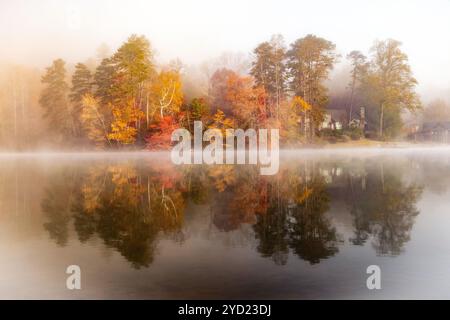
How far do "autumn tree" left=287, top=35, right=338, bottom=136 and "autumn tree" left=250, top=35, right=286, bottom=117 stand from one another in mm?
1055

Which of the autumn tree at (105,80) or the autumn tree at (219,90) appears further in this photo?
the autumn tree at (105,80)

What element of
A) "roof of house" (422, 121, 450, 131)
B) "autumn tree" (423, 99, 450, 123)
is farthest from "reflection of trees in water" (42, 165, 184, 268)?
"autumn tree" (423, 99, 450, 123)

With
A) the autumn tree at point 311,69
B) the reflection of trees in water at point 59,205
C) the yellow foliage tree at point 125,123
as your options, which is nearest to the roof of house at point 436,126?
the autumn tree at point 311,69

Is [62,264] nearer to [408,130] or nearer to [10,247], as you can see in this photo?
[10,247]

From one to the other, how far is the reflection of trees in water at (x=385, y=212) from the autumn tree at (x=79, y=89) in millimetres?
31067

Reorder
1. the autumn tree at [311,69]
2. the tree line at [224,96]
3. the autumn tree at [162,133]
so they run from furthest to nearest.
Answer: the autumn tree at [311,69]
the tree line at [224,96]
the autumn tree at [162,133]

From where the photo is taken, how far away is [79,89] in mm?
42844

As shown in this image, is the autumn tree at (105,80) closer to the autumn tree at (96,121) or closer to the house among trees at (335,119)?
the autumn tree at (96,121)

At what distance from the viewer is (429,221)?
11.0 meters

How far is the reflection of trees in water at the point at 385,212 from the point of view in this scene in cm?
916

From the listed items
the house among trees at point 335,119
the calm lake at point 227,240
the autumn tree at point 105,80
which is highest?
the autumn tree at point 105,80

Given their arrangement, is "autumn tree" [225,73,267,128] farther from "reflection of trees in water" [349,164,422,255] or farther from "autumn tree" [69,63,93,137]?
"reflection of trees in water" [349,164,422,255]

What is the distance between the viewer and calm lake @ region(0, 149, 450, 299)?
6.79 metres
